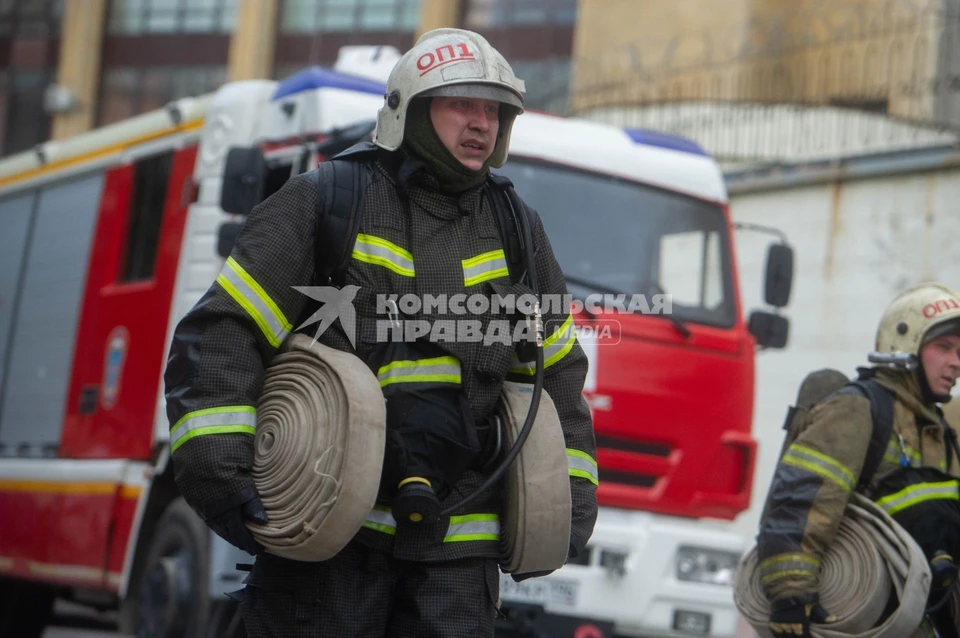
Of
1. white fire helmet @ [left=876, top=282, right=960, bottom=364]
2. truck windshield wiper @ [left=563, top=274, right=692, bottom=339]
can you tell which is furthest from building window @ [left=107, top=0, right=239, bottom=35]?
white fire helmet @ [left=876, top=282, right=960, bottom=364]

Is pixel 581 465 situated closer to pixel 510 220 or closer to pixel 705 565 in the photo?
pixel 510 220

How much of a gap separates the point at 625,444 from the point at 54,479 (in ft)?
11.7

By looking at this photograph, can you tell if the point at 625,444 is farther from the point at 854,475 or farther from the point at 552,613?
the point at 854,475

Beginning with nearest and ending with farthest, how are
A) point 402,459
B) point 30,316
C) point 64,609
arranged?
point 402,459 → point 30,316 → point 64,609

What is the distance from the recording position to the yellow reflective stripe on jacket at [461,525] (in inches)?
134

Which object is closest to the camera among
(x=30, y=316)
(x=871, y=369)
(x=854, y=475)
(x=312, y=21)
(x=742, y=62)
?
(x=854, y=475)

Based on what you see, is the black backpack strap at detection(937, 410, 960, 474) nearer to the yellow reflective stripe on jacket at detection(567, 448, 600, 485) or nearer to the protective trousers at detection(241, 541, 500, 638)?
the yellow reflective stripe on jacket at detection(567, 448, 600, 485)

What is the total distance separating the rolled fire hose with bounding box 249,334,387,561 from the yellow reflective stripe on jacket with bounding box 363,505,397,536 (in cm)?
13

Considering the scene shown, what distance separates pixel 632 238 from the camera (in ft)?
24.1

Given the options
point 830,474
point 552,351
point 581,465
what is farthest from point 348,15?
point 581,465

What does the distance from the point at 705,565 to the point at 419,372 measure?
391 cm

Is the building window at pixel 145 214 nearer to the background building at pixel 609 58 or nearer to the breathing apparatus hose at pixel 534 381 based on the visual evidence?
the breathing apparatus hose at pixel 534 381

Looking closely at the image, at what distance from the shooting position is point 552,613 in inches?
262

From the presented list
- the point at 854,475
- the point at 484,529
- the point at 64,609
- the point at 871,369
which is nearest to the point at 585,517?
the point at 484,529
